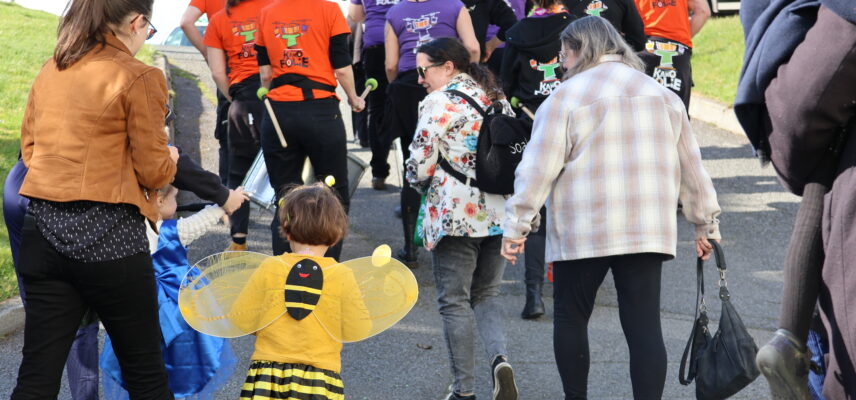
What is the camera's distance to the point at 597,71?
3.71 metres

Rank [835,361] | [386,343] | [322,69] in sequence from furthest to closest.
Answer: [322,69], [386,343], [835,361]

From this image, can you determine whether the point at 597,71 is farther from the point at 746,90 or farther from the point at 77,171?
the point at 77,171

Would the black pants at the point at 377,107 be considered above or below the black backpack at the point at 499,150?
below

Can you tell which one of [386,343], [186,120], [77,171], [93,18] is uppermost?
[93,18]

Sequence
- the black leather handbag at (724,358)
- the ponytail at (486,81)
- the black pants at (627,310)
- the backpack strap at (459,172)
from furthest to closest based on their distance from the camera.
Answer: the ponytail at (486,81) → the backpack strap at (459,172) → the black pants at (627,310) → the black leather handbag at (724,358)

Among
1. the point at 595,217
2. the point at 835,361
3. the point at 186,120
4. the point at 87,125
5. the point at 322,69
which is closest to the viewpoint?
the point at 835,361

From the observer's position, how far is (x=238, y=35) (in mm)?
6414

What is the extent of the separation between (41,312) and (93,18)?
100cm

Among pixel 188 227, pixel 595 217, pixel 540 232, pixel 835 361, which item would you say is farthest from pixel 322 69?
pixel 835 361

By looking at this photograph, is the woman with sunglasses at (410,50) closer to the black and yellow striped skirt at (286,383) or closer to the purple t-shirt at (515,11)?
the purple t-shirt at (515,11)

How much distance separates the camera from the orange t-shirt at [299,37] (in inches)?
218

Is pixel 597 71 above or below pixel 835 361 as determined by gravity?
above

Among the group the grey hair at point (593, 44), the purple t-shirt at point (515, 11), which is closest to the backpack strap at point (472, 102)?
the grey hair at point (593, 44)

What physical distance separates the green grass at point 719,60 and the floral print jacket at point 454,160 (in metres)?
7.80
